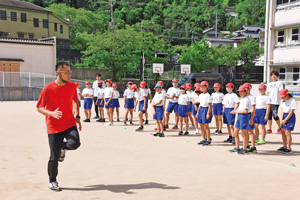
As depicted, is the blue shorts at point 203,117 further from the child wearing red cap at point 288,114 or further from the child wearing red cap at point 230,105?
the child wearing red cap at point 288,114

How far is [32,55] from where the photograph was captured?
37.1 metres

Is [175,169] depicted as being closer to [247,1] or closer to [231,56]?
[231,56]

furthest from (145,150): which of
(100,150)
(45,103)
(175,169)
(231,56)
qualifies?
(231,56)

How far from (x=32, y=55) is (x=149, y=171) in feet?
109

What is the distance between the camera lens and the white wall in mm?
35500

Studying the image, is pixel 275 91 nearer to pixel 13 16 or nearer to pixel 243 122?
pixel 243 122

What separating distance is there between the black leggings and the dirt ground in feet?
1.14

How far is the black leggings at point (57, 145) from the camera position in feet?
18.0

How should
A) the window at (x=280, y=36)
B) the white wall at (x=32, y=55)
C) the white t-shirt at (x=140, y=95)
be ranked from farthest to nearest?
the white wall at (x=32, y=55) → the window at (x=280, y=36) → the white t-shirt at (x=140, y=95)

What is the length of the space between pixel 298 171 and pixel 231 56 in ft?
129

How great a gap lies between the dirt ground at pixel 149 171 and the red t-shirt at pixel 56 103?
3.31ft

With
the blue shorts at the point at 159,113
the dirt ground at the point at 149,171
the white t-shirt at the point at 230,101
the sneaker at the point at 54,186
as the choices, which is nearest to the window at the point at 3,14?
the dirt ground at the point at 149,171

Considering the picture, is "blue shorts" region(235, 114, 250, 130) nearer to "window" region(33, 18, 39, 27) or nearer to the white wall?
the white wall

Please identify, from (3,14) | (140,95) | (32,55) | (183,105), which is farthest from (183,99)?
(3,14)
